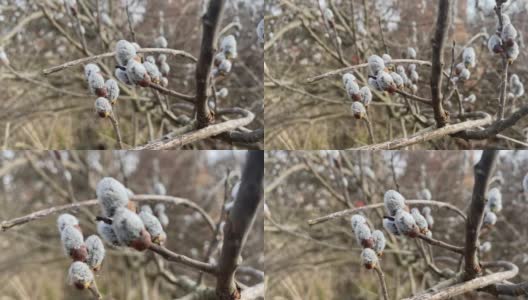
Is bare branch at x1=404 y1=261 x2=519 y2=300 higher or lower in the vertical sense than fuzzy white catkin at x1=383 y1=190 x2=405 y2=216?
lower

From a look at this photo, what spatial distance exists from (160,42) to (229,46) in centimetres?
12

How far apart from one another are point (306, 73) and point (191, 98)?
242 millimetres

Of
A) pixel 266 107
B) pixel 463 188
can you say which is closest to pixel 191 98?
pixel 266 107

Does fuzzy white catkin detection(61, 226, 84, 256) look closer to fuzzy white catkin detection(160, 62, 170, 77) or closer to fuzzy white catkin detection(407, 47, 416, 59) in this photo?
fuzzy white catkin detection(160, 62, 170, 77)

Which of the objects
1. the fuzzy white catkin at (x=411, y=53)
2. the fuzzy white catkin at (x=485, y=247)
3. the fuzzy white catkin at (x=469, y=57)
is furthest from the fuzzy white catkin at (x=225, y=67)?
the fuzzy white catkin at (x=485, y=247)

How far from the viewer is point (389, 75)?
77 centimetres

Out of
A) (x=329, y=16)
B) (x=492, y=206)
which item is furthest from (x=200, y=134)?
(x=492, y=206)

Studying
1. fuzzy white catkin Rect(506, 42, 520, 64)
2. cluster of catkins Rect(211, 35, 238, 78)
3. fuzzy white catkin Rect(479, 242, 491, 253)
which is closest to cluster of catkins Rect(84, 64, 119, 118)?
cluster of catkins Rect(211, 35, 238, 78)

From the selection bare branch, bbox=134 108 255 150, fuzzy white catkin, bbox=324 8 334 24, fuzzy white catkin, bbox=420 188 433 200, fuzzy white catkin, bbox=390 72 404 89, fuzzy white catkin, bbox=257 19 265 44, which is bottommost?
fuzzy white catkin, bbox=420 188 433 200

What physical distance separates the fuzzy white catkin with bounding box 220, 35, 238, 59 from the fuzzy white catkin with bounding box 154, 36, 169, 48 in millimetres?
99

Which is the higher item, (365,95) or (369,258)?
(365,95)

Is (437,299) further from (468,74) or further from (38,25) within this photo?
(38,25)

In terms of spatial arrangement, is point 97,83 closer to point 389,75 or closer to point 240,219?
point 240,219

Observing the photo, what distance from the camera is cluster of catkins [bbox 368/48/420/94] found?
76 cm
